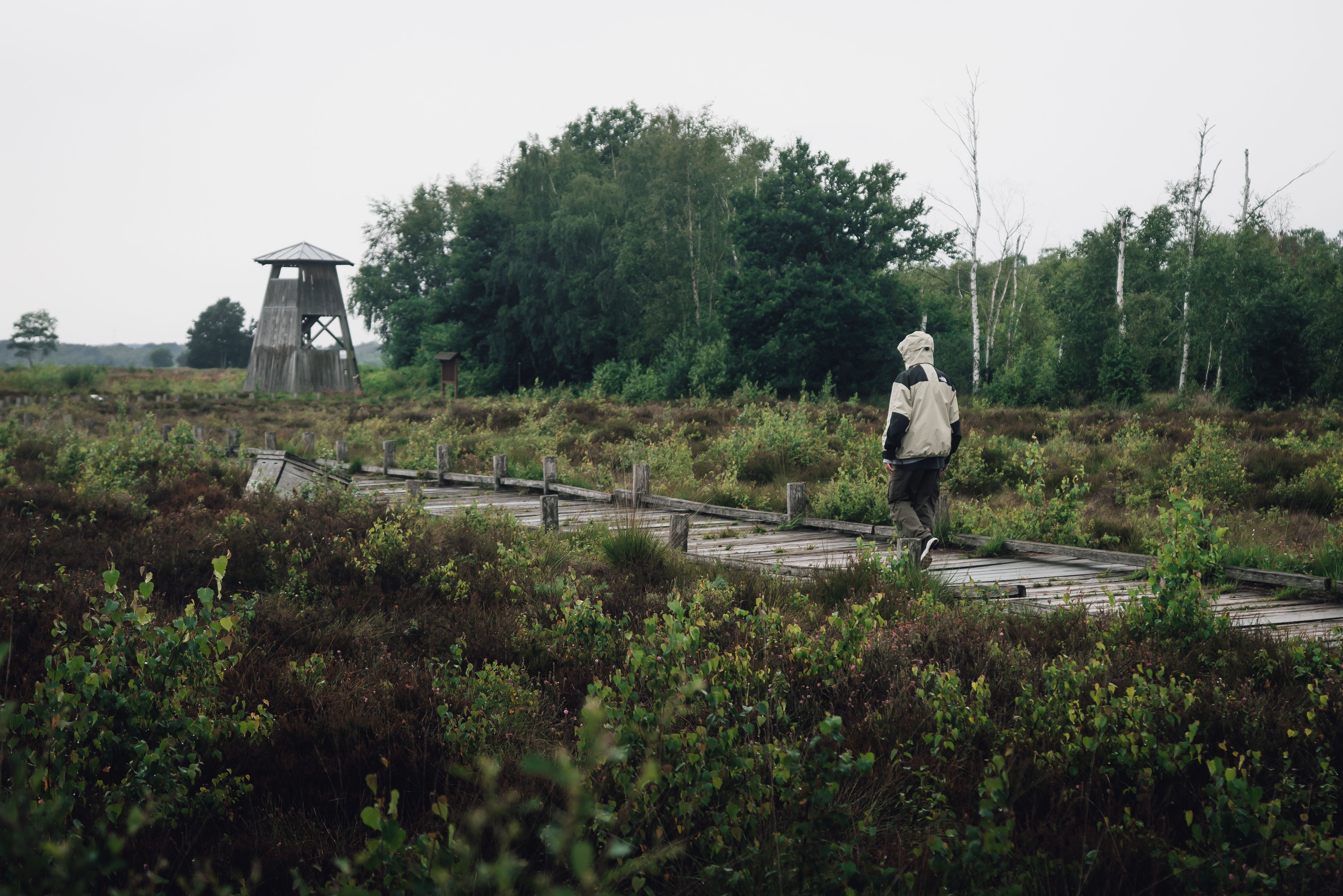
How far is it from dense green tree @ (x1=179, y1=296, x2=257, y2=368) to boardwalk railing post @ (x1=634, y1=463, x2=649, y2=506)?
9078 cm

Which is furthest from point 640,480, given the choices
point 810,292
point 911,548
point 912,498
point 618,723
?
point 810,292

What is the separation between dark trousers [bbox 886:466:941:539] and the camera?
26.0 feet

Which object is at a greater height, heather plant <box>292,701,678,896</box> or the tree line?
the tree line

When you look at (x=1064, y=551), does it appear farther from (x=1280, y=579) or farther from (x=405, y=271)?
(x=405, y=271)

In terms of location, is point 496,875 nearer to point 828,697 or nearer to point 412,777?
point 412,777

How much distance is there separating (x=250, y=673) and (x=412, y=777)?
156 centimetres

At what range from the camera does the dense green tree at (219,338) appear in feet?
299

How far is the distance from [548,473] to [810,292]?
84.2ft

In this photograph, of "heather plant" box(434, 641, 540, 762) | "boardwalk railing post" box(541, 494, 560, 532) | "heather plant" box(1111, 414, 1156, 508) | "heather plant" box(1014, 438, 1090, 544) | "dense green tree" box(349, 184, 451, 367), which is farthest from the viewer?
"dense green tree" box(349, 184, 451, 367)

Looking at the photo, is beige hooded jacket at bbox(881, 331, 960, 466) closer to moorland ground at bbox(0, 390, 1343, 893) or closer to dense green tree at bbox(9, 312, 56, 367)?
moorland ground at bbox(0, 390, 1343, 893)

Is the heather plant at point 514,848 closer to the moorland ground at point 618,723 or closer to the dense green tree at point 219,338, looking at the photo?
the moorland ground at point 618,723

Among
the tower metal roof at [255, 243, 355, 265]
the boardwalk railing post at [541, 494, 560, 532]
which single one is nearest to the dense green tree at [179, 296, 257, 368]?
the tower metal roof at [255, 243, 355, 265]

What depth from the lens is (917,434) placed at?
7.73 meters

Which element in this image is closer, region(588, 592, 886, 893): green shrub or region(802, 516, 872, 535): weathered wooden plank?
region(588, 592, 886, 893): green shrub
